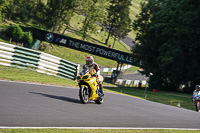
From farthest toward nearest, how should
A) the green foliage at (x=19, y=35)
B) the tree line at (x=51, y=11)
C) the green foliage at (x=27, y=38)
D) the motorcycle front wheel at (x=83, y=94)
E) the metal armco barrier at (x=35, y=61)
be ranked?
1. the tree line at (x=51, y=11)
2. the green foliage at (x=19, y=35)
3. the green foliage at (x=27, y=38)
4. the metal armco barrier at (x=35, y=61)
5. the motorcycle front wheel at (x=83, y=94)

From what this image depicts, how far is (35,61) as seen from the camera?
19.1 meters

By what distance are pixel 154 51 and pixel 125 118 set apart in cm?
3303

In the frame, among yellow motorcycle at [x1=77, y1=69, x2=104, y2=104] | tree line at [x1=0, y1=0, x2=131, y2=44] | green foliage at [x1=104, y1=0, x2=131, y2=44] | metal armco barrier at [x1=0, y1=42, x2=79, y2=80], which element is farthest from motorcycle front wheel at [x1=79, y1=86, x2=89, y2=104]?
green foliage at [x1=104, y1=0, x2=131, y2=44]

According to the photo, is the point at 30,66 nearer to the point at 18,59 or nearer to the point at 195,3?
the point at 18,59

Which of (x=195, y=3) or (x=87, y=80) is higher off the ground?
Result: (x=195, y=3)

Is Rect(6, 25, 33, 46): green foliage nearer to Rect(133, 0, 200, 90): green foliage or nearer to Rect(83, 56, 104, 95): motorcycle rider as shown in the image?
Rect(133, 0, 200, 90): green foliage

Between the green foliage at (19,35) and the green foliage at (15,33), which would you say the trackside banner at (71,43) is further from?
the green foliage at (15,33)

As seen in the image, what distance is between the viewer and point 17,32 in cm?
4359

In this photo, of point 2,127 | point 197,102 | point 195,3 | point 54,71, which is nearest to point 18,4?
point 195,3

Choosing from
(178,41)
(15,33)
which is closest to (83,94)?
(178,41)

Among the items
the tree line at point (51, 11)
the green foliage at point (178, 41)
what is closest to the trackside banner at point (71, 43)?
the green foliage at point (178, 41)

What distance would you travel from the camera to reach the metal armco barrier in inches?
678

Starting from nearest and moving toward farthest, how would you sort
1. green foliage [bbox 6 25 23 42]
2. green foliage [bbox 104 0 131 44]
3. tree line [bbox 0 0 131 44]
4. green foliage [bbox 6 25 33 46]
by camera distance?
green foliage [bbox 6 25 33 46]
green foliage [bbox 6 25 23 42]
tree line [bbox 0 0 131 44]
green foliage [bbox 104 0 131 44]

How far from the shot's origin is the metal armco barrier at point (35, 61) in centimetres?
1722
